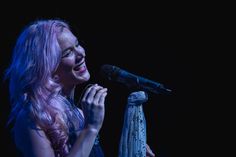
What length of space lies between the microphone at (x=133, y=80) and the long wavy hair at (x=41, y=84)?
25 centimetres

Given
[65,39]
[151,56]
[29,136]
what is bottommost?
[29,136]

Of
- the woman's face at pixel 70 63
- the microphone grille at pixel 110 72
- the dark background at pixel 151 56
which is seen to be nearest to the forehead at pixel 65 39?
the woman's face at pixel 70 63

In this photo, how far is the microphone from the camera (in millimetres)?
1726

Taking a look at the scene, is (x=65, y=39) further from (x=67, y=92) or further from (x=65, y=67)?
(x=67, y=92)

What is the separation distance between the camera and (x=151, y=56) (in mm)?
3014

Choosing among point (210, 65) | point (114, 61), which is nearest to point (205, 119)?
point (210, 65)

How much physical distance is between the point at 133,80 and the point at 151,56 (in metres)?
1.28

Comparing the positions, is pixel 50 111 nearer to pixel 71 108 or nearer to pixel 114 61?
pixel 71 108

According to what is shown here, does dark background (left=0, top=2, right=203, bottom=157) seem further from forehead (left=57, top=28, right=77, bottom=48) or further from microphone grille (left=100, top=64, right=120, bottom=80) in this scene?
microphone grille (left=100, top=64, right=120, bottom=80)

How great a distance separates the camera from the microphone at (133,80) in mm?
1726

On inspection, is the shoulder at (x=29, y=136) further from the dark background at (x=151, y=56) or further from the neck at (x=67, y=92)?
the dark background at (x=151, y=56)

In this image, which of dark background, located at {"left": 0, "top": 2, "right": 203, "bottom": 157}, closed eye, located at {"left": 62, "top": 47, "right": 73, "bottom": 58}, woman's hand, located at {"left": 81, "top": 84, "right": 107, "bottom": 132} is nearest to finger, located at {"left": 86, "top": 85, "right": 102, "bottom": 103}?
woman's hand, located at {"left": 81, "top": 84, "right": 107, "bottom": 132}

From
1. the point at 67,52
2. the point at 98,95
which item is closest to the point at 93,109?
the point at 98,95

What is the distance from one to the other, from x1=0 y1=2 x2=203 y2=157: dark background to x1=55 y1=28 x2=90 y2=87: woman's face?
36.0 inches
